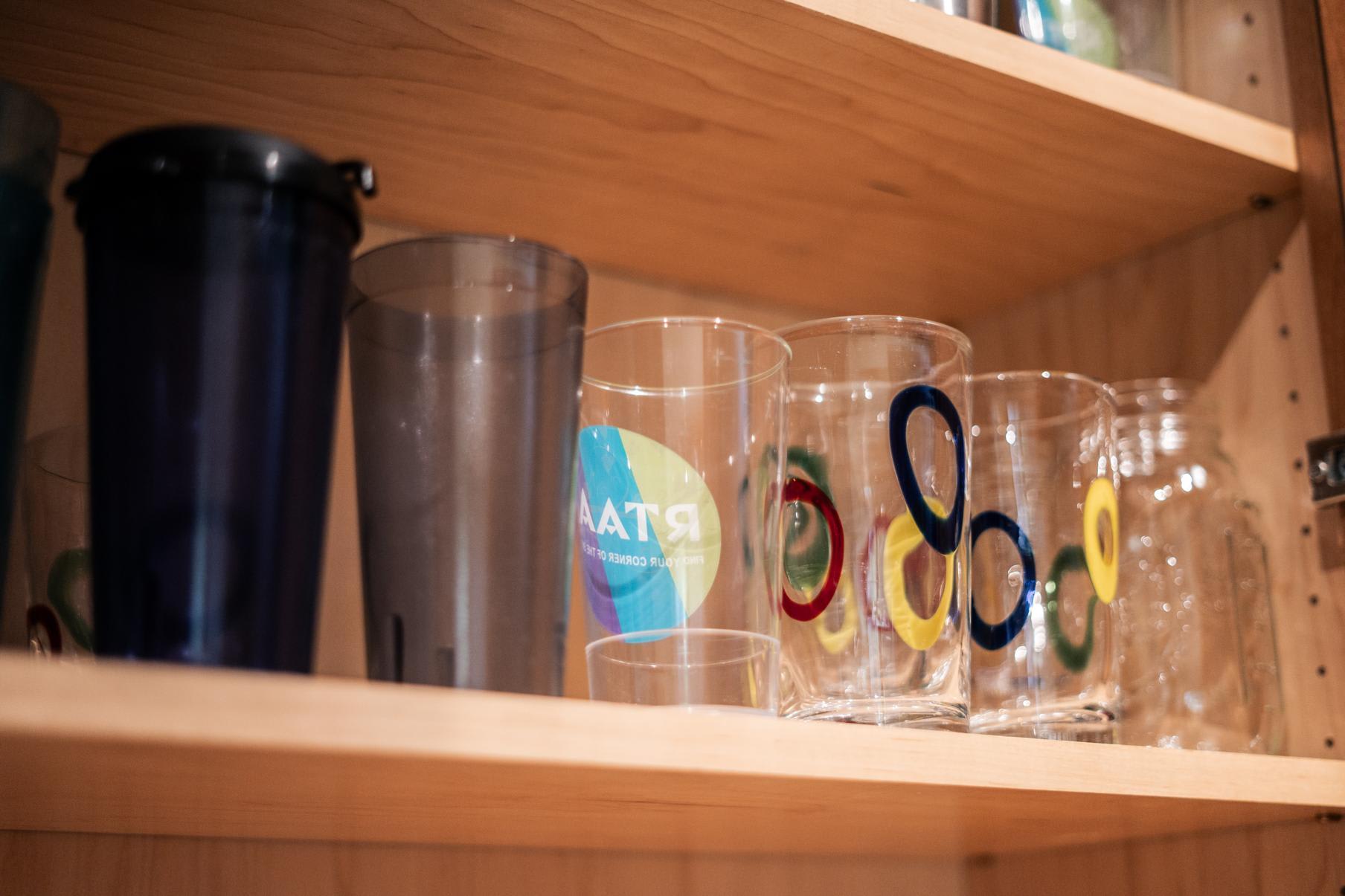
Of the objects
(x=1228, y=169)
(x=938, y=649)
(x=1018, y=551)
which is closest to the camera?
(x=938, y=649)

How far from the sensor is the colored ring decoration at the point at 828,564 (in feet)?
2.45

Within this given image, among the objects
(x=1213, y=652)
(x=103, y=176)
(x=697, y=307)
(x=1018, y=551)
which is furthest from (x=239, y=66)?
(x=1213, y=652)

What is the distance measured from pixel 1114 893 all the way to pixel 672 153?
27.7 inches

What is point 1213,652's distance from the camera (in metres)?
0.98

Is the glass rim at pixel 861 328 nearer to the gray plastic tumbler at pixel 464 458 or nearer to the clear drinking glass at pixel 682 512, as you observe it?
the clear drinking glass at pixel 682 512

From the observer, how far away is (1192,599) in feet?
3.25

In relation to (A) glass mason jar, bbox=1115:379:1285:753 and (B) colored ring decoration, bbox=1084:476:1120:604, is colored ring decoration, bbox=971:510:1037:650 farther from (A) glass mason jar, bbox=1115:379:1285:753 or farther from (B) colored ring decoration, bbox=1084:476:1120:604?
(A) glass mason jar, bbox=1115:379:1285:753

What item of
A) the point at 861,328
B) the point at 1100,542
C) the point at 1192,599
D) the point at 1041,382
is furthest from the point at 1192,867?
the point at 861,328

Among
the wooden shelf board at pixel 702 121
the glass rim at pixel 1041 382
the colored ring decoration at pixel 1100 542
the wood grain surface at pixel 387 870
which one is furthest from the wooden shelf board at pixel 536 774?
→ the wooden shelf board at pixel 702 121

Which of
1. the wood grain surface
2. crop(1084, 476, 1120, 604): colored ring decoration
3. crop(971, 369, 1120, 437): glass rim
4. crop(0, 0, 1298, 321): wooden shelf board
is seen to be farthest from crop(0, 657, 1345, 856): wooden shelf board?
crop(0, 0, 1298, 321): wooden shelf board

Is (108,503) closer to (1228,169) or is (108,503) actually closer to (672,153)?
(672,153)

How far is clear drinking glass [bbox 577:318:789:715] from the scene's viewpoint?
667 mm

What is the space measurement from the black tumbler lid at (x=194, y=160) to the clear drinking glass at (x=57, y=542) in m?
0.19

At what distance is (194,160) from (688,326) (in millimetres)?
279
